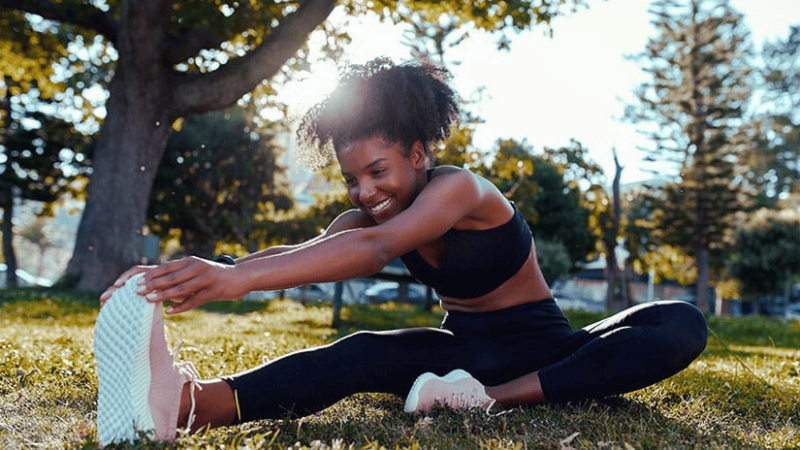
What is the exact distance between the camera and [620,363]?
8.79 feet

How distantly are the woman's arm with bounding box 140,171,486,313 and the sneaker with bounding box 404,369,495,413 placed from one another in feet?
1.98

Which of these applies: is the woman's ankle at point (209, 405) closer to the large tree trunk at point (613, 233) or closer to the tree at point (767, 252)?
the large tree trunk at point (613, 233)

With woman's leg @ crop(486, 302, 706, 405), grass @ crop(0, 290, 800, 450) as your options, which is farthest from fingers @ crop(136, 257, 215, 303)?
woman's leg @ crop(486, 302, 706, 405)

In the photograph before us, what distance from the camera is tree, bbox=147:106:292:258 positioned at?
29.6 metres

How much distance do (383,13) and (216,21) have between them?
277 cm

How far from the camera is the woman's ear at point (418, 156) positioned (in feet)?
9.56

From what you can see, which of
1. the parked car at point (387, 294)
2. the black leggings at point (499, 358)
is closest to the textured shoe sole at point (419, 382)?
the black leggings at point (499, 358)

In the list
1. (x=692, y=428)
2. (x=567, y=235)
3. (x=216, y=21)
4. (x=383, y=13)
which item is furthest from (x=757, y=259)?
(x=692, y=428)

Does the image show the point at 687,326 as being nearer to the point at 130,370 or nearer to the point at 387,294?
the point at 130,370

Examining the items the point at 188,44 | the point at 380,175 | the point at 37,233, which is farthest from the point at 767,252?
the point at 37,233

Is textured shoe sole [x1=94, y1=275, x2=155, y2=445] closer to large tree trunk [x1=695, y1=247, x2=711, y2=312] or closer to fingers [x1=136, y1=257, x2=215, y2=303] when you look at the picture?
fingers [x1=136, y1=257, x2=215, y2=303]

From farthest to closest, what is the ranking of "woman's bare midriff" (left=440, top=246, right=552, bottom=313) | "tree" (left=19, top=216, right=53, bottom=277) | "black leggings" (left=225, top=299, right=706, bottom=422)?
1. "tree" (left=19, top=216, right=53, bottom=277)
2. "woman's bare midriff" (left=440, top=246, right=552, bottom=313)
3. "black leggings" (left=225, top=299, right=706, bottom=422)

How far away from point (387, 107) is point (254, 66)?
795cm

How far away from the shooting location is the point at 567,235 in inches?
1283
